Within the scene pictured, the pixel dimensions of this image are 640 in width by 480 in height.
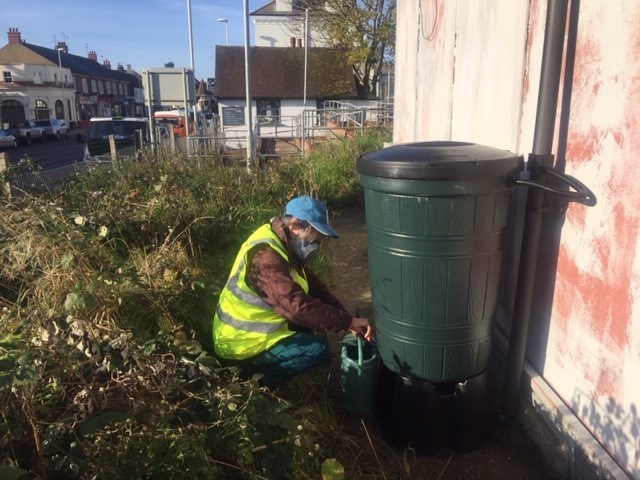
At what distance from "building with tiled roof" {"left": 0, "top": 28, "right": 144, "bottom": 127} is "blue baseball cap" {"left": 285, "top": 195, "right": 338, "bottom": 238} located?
51404 millimetres

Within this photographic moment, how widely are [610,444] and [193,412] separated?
182cm

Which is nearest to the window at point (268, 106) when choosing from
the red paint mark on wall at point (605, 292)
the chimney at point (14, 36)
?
the red paint mark on wall at point (605, 292)

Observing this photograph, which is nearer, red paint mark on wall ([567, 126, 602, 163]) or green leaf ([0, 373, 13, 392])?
green leaf ([0, 373, 13, 392])

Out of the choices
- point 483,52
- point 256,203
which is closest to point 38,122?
point 256,203

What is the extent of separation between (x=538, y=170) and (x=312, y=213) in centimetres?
119

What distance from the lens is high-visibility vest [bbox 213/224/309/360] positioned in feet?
9.71

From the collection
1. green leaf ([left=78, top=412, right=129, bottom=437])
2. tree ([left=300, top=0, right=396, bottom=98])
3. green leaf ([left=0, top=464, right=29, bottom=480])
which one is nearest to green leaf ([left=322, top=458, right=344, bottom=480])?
green leaf ([left=78, top=412, right=129, bottom=437])

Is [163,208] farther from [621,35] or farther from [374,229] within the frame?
[621,35]

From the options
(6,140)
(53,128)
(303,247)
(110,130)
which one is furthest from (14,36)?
(303,247)

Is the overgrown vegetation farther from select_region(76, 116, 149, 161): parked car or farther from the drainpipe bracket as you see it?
select_region(76, 116, 149, 161): parked car

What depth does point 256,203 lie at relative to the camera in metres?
6.61

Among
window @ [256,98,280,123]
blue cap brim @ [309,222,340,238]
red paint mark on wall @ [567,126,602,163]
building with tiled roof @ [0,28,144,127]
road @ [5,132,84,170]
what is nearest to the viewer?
red paint mark on wall @ [567,126,602,163]

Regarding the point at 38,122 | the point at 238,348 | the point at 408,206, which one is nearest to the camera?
the point at 408,206

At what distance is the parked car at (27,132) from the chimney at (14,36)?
2517cm
